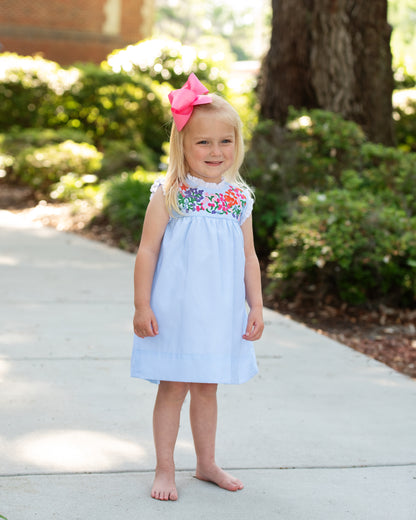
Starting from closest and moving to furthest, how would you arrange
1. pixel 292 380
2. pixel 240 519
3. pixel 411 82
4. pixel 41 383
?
pixel 240 519, pixel 41 383, pixel 292 380, pixel 411 82

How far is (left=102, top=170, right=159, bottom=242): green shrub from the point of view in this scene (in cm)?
768

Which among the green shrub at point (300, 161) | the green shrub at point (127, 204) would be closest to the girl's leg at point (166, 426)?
the green shrub at point (300, 161)

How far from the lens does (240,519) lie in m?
2.50

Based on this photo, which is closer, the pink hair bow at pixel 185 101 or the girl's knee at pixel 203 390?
the pink hair bow at pixel 185 101

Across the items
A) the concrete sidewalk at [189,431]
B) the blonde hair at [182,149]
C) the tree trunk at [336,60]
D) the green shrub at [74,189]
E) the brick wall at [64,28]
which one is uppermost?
the brick wall at [64,28]

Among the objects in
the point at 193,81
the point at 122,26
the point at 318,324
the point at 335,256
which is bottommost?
the point at 318,324

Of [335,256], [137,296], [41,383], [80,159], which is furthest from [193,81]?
[80,159]

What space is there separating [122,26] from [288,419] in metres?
21.8

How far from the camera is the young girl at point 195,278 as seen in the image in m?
2.57

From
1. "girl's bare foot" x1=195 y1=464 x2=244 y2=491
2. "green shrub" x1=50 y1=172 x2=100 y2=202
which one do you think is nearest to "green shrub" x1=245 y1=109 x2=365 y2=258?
"green shrub" x1=50 y1=172 x2=100 y2=202

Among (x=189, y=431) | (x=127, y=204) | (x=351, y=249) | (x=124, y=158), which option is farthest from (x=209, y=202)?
(x=124, y=158)

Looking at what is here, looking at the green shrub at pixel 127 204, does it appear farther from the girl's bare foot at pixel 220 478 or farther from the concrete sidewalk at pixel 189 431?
the girl's bare foot at pixel 220 478

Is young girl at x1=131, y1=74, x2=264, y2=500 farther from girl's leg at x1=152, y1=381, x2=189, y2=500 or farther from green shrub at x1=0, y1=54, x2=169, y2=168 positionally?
green shrub at x1=0, y1=54, x2=169, y2=168

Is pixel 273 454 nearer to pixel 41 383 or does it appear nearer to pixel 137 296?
pixel 137 296
